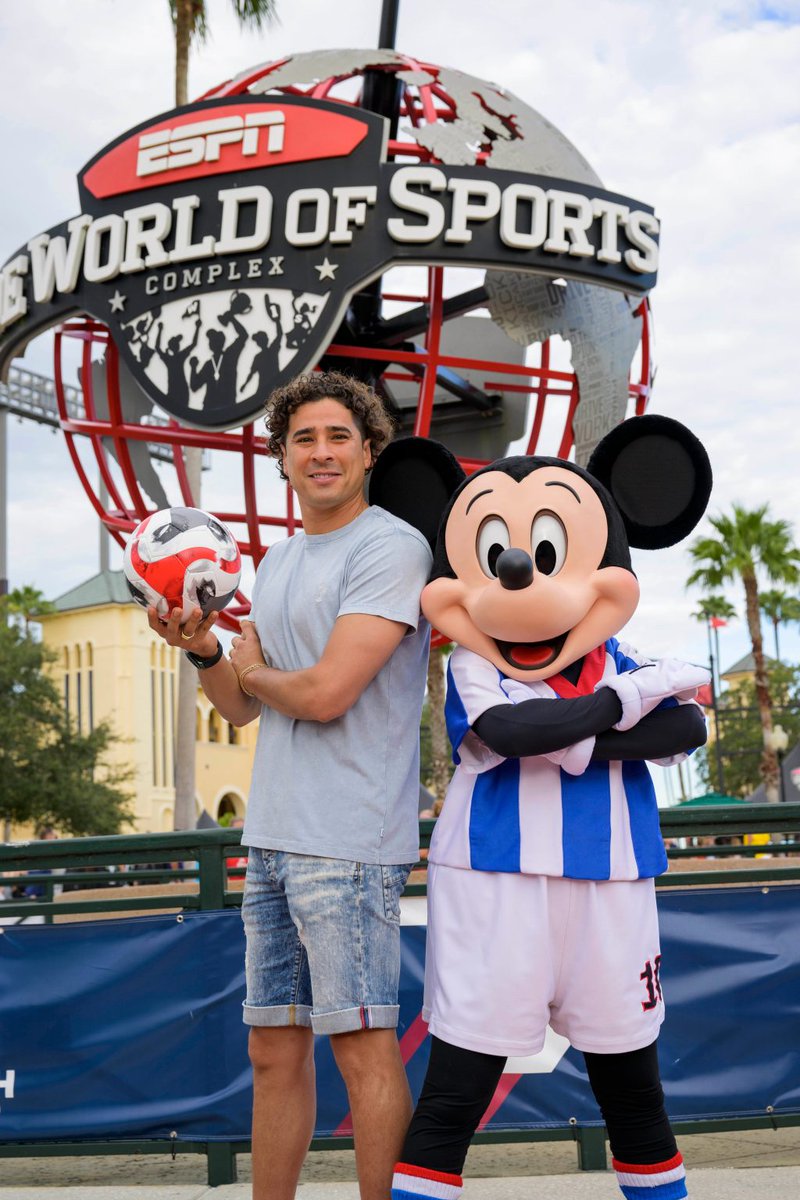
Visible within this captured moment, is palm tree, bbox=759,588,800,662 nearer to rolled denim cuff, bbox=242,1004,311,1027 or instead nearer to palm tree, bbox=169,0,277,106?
palm tree, bbox=169,0,277,106

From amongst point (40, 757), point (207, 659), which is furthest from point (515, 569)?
point (40, 757)

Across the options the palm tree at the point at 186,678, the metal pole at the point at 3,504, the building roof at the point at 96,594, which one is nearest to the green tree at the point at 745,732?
the building roof at the point at 96,594

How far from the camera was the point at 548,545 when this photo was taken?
2.25 metres

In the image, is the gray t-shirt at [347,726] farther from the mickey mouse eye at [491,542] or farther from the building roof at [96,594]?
the building roof at [96,594]

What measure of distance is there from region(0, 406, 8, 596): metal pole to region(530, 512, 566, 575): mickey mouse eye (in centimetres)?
3945

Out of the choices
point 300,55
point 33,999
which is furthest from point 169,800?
point 33,999

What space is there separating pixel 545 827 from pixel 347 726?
0.40 metres

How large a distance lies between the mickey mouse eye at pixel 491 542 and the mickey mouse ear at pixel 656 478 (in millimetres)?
331

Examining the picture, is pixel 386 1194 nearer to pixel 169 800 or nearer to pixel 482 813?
pixel 482 813

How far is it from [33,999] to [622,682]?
2.13m

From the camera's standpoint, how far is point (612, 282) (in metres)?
7.36

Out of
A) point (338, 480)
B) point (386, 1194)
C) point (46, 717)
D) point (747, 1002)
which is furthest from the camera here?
point (46, 717)

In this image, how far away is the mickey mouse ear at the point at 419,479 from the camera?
254 centimetres

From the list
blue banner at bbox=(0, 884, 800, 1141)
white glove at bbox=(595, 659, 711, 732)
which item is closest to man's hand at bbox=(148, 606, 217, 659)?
white glove at bbox=(595, 659, 711, 732)
